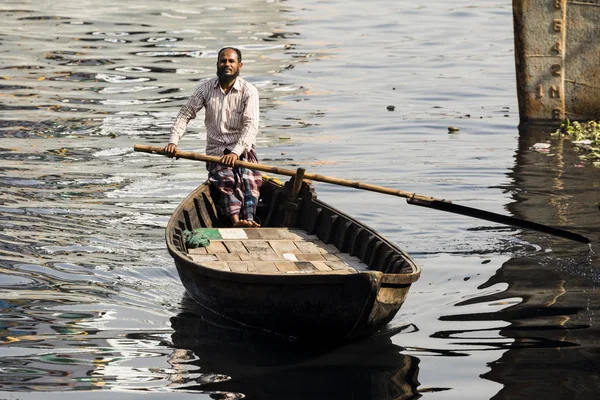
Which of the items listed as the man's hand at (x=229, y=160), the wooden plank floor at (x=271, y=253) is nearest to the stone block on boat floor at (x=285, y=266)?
the wooden plank floor at (x=271, y=253)

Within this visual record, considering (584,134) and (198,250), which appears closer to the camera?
(198,250)

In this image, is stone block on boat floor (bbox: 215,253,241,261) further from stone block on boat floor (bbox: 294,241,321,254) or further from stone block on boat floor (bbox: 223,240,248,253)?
stone block on boat floor (bbox: 294,241,321,254)

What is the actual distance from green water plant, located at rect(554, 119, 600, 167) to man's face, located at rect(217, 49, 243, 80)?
6509mm

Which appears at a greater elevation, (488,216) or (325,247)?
(488,216)

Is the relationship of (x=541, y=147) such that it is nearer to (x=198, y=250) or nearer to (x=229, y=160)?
(x=229, y=160)

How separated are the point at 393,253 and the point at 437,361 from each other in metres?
1.02

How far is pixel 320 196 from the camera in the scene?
42.0 ft

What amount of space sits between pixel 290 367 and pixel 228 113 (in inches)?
127

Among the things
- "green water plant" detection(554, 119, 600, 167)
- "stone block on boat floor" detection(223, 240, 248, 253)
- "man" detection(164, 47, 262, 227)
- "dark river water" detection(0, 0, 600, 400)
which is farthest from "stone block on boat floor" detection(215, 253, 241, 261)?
"green water plant" detection(554, 119, 600, 167)

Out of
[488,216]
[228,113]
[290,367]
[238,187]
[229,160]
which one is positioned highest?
[228,113]

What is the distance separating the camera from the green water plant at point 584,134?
15.0 metres

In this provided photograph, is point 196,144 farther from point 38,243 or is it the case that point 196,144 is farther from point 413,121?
point 38,243

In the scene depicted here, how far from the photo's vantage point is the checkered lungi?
10305 millimetres

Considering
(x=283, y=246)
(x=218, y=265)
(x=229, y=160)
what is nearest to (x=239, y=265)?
(x=218, y=265)
